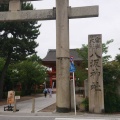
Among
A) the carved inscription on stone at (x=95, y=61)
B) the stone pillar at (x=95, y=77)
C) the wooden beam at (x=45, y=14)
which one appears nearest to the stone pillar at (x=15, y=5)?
the wooden beam at (x=45, y=14)

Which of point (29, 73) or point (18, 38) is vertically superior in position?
point (18, 38)

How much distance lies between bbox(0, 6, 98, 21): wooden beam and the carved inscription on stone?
5.44ft

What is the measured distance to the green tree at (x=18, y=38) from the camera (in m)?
29.9

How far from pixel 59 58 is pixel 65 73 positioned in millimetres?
1069

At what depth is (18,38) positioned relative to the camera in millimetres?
30922

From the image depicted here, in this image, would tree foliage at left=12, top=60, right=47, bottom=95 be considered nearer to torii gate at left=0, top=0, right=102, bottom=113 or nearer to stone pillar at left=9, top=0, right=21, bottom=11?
stone pillar at left=9, top=0, right=21, bottom=11

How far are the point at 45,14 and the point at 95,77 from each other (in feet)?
18.3

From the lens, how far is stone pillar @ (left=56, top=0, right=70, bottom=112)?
1738 cm

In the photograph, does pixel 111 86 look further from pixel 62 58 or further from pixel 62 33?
pixel 62 33

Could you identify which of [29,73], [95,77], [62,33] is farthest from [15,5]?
[29,73]

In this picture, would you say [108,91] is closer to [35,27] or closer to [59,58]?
[59,58]

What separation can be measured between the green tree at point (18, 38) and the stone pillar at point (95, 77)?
14.3 m

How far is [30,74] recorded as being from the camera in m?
45.2

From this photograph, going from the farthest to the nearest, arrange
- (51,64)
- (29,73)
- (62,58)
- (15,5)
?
(51,64)
(29,73)
(15,5)
(62,58)
